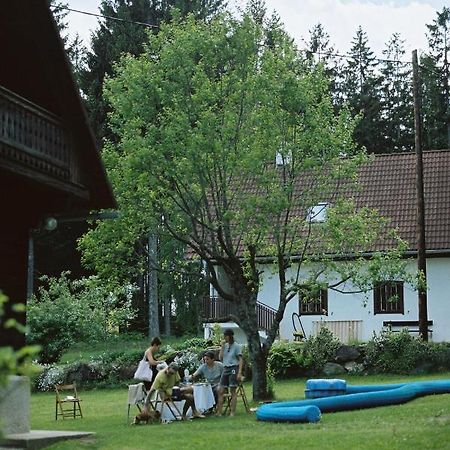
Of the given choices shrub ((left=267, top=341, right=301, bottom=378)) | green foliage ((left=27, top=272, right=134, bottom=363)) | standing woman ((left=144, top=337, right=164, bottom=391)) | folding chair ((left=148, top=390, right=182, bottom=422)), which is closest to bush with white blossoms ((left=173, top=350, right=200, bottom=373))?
shrub ((left=267, top=341, right=301, bottom=378))

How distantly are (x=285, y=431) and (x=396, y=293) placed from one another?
22.4 meters

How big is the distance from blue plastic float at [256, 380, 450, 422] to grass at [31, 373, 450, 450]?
243mm

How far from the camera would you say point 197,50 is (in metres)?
23.3

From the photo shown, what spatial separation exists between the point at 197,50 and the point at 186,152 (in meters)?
2.49

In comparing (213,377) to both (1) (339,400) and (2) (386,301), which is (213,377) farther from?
(2) (386,301)

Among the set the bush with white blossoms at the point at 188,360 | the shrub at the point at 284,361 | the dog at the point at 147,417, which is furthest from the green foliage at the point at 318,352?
the dog at the point at 147,417

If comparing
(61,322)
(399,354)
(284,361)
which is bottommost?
(284,361)

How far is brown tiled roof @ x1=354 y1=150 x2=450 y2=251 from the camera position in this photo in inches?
1528

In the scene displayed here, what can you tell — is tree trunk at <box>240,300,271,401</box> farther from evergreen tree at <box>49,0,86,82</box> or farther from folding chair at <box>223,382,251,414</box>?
evergreen tree at <box>49,0,86,82</box>

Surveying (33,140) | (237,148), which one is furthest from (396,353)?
(33,140)

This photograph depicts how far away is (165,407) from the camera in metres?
19.5

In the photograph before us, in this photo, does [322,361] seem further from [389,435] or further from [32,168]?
[32,168]

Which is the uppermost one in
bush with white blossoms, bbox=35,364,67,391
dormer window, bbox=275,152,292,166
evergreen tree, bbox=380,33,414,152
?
evergreen tree, bbox=380,33,414,152

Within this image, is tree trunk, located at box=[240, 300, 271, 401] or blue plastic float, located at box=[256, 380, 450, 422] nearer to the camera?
blue plastic float, located at box=[256, 380, 450, 422]
